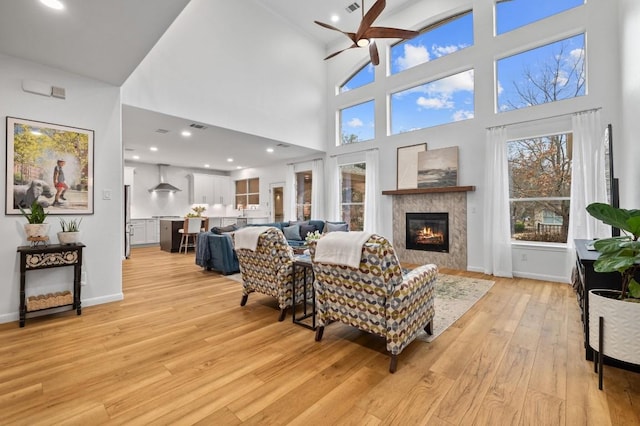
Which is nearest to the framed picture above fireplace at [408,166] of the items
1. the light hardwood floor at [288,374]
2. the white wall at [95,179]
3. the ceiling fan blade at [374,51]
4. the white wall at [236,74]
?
the ceiling fan blade at [374,51]

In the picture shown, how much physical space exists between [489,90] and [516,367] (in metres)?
4.83

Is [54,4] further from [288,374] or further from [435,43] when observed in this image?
[435,43]

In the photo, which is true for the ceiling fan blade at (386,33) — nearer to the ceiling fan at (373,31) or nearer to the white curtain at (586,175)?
the ceiling fan at (373,31)

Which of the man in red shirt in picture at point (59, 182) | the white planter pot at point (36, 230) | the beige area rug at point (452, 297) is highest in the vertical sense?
the man in red shirt in picture at point (59, 182)

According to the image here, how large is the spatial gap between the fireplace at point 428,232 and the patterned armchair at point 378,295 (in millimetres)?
3529

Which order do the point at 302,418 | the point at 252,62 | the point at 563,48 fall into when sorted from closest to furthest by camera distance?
the point at 302,418 → the point at 563,48 → the point at 252,62

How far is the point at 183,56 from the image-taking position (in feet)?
15.6

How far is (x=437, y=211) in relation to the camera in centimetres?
572

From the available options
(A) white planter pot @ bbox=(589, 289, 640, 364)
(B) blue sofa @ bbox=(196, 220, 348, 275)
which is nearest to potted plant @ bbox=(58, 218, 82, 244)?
(B) blue sofa @ bbox=(196, 220, 348, 275)

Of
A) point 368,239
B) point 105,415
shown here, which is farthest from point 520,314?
point 105,415

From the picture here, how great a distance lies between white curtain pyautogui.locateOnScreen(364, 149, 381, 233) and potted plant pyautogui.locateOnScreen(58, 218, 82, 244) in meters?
5.26

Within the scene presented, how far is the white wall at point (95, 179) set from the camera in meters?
2.95

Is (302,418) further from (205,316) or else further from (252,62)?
(252,62)

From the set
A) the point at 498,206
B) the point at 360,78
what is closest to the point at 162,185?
the point at 360,78
